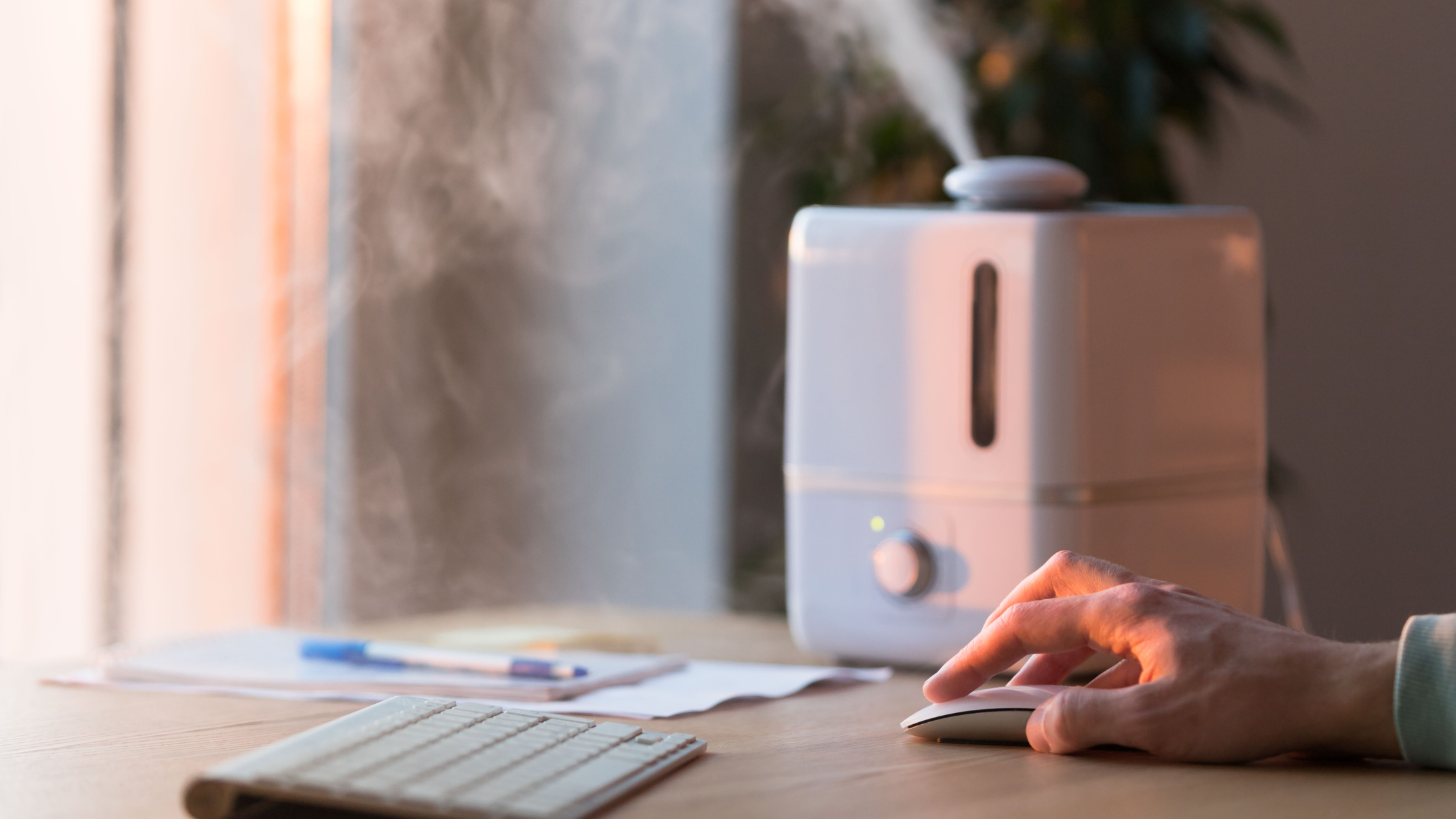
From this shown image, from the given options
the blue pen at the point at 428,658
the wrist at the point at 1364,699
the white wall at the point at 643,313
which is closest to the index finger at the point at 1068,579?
the wrist at the point at 1364,699

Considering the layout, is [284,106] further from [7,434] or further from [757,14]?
[757,14]

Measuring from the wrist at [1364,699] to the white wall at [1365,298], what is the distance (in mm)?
1656

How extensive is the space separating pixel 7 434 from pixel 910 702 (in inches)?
54.7

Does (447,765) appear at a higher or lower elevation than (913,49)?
lower

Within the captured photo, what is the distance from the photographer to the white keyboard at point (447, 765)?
2.22ft

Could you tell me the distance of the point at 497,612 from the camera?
1.65 m

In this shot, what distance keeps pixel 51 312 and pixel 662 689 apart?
4.11 ft

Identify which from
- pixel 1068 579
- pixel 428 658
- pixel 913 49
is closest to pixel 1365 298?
pixel 913 49

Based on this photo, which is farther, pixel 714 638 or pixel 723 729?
pixel 714 638

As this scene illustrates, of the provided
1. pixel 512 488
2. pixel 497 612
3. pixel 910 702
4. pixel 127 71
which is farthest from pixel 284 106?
pixel 910 702

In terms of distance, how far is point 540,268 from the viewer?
2.73 m

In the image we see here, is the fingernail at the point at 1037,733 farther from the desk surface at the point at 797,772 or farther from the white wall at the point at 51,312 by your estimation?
the white wall at the point at 51,312

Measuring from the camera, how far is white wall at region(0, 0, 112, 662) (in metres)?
1.90

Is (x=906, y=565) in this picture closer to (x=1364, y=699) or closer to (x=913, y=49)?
(x=1364, y=699)
